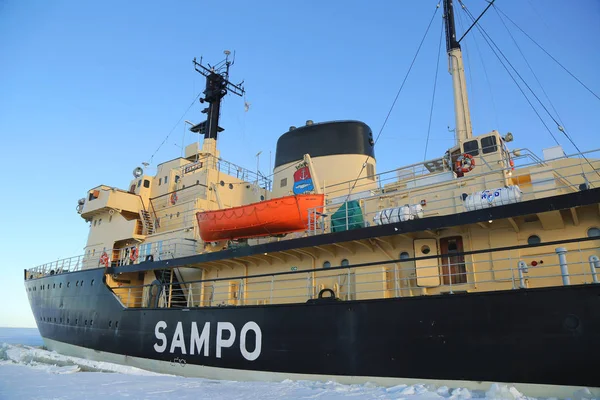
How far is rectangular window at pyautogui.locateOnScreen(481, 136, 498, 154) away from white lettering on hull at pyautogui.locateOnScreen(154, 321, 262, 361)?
766 cm

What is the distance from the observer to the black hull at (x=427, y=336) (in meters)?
6.73

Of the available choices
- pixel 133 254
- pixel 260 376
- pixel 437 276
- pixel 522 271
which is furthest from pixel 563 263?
pixel 133 254

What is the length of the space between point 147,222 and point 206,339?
8427mm

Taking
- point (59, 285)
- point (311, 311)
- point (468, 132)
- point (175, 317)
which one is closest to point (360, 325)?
point (311, 311)

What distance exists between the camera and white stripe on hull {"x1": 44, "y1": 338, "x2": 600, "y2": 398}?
669cm

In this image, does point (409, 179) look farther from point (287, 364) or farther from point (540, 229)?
point (287, 364)

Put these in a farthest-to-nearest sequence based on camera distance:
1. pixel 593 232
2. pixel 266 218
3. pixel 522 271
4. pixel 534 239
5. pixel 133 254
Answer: pixel 133 254 < pixel 266 218 < pixel 534 239 < pixel 522 271 < pixel 593 232

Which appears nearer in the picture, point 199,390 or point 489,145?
point 199,390

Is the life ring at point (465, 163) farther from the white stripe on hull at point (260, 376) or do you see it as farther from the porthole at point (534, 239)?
the white stripe on hull at point (260, 376)

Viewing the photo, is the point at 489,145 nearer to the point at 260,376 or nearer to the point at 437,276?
the point at 437,276

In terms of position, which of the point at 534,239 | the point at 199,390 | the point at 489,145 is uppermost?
the point at 489,145

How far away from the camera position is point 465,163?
1040 centimetres

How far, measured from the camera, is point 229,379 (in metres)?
10.1

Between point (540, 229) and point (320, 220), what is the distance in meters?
5.55
